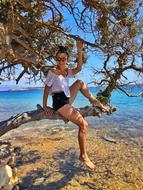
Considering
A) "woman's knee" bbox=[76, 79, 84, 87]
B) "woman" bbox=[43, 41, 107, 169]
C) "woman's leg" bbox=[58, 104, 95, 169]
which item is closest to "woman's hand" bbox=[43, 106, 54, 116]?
"woman" bbox=[43, 41, 107, 169]

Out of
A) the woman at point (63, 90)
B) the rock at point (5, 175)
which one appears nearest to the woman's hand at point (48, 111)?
the woman at point (63, 90)

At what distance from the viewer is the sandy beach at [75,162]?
11.3 metres

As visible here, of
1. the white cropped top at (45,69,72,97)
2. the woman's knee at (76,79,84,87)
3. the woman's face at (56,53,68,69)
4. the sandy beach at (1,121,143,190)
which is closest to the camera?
the woman's face at (56,53,68,69)

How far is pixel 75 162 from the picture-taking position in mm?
13414

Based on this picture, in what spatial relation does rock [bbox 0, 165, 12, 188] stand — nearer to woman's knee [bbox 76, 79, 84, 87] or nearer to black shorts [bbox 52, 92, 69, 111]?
black shorts [bbox 52, 92, 69, 111]

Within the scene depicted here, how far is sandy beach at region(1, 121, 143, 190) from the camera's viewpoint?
11258 mm

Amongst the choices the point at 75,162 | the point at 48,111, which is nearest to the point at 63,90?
the point at 48,111

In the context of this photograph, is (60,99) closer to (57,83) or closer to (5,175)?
(57,83)

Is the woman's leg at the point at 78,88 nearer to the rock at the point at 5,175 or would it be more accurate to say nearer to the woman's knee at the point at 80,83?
the woman's knee at the point at 80,83

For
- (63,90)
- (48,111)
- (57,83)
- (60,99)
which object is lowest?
(48,111)

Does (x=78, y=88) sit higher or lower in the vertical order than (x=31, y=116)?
higher

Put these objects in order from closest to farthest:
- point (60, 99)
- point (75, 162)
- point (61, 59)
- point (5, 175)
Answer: point (61, 59) → point (60, 99) → point (5, 175) → point (75, 162)

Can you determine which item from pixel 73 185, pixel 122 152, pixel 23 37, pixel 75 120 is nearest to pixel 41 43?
pixel 23 37

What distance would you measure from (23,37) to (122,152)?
24.2ft
